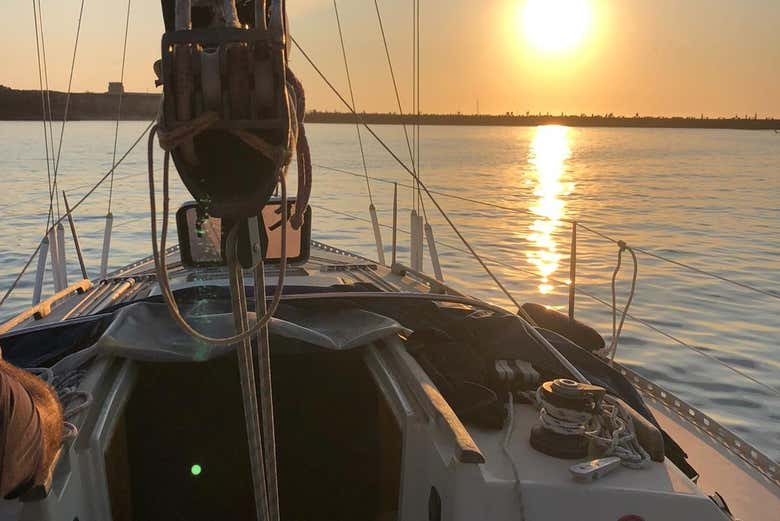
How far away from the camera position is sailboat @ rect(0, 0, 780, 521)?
128 cm

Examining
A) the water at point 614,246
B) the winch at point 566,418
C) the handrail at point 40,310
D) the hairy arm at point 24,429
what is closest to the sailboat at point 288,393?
the winch at point 566,418

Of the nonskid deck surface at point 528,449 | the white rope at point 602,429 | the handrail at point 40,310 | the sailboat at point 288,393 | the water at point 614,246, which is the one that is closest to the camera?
the sailboat at point 288,393

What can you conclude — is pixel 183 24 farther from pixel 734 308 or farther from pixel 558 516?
pixel 734 308

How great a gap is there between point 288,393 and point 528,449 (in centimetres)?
134

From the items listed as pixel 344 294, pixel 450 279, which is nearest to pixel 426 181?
pixel 450 279

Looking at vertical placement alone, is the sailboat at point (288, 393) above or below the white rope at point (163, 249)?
below

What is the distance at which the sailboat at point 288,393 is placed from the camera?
1282 mm

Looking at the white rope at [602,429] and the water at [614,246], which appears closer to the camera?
the white rope at [602,429]

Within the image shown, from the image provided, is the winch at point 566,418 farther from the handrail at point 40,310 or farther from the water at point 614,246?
the water at point 614,246

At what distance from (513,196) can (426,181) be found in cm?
707

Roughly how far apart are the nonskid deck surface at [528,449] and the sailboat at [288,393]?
0.04ft

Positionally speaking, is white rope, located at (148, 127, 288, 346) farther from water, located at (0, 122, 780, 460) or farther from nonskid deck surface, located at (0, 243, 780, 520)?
water, located at (0, 122, 780, 460)

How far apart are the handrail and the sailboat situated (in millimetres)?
835

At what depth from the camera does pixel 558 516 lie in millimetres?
1844
